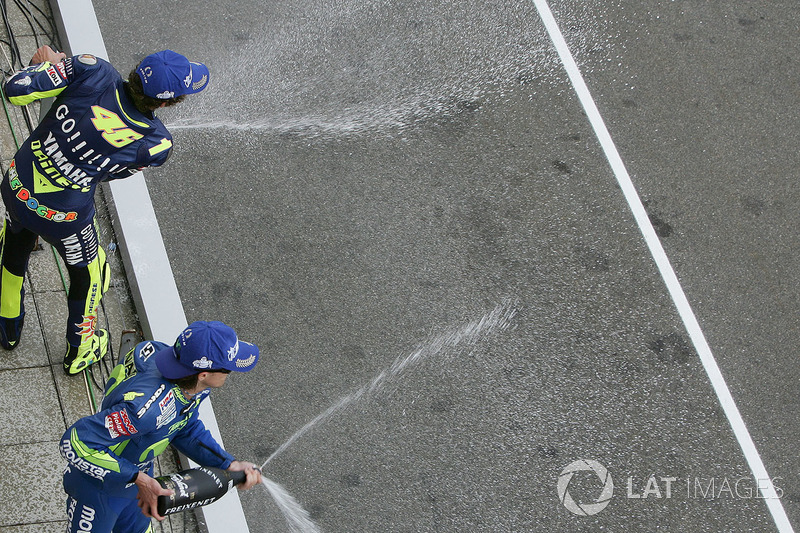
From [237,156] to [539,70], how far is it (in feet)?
8.46

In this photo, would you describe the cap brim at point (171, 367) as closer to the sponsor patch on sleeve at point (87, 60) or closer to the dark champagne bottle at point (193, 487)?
the dark champagne bottle at point (193, 487)

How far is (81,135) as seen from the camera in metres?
4.05

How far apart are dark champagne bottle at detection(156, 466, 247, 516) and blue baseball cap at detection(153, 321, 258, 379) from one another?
1.40 ft

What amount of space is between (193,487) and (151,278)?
2.33m

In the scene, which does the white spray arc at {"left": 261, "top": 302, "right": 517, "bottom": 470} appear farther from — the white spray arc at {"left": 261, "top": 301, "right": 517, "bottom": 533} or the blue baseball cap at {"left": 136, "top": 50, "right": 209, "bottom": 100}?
the blue baseball cap at {"left": 136, "top": 50, "right": 209, "bottom": 100}

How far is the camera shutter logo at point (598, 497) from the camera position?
485cm

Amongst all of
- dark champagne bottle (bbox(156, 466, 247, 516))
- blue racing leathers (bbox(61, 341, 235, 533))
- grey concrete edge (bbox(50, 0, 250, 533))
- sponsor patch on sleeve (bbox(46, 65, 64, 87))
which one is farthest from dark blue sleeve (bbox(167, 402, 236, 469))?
sponsor patch on sleeve (bbox(46, 65, 64, 87))

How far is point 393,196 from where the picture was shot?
235 inches

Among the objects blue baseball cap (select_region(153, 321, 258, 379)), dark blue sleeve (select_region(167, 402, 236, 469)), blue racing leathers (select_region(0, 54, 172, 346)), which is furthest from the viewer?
blue racing leathers (select_region(0, 54, 172, 346))

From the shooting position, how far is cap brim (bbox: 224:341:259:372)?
11.1 feet

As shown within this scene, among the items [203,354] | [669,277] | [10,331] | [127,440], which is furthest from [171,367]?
[669,277]

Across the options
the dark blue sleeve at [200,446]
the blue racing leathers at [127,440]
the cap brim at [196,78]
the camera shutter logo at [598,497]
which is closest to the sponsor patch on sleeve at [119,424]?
the blue racing leathers at [127,440]

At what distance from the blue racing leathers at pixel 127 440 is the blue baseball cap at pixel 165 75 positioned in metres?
1.25

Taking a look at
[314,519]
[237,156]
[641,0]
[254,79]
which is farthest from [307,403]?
[641,0]
